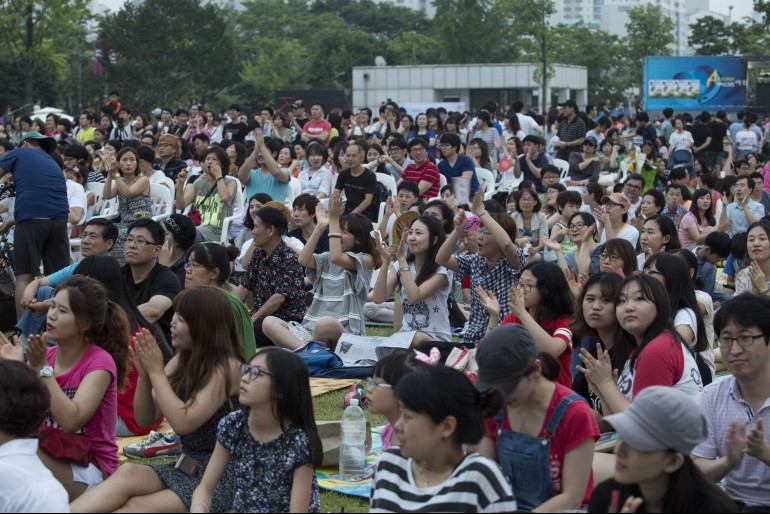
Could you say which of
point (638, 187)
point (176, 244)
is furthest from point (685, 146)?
point (176, 244)

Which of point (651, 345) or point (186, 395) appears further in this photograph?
point (651, 345)

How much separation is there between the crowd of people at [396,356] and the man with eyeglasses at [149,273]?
0.02 m

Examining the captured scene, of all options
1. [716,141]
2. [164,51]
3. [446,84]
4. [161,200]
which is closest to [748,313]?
[161,200]

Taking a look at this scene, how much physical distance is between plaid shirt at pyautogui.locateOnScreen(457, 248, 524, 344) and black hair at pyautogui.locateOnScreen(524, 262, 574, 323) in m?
1.62

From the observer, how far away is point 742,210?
12.2 m

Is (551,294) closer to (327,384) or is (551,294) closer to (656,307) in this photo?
(656,307)

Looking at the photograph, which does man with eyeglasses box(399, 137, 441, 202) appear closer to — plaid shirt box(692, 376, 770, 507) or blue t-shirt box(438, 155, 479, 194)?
blue t-shirt box(438, 155, 479, 194)

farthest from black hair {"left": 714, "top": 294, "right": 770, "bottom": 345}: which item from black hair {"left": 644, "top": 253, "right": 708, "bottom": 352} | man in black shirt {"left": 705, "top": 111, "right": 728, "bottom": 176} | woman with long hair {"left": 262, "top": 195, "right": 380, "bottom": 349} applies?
man in black shirt {"left": 705, "top": 111, "right": 728, "bottom": 176}

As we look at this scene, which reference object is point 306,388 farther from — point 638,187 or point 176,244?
point 638,187

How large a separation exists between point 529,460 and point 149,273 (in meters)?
3.98

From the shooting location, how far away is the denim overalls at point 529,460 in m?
→ 4.29

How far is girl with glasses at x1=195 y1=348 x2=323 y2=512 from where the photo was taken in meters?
4.40

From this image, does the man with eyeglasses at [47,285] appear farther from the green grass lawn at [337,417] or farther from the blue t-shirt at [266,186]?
the blue t-shirt at [266,186]

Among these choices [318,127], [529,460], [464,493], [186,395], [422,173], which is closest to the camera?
[464,493]
